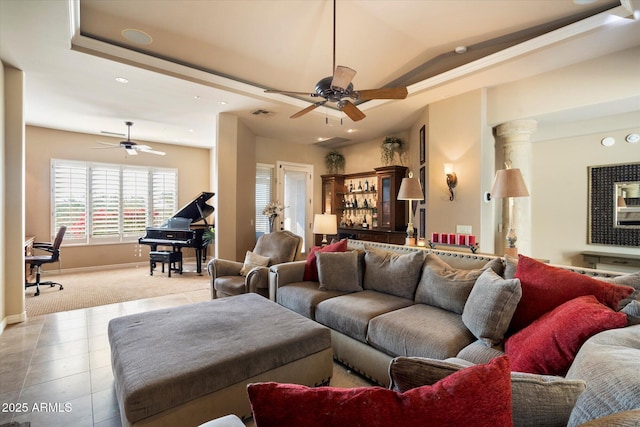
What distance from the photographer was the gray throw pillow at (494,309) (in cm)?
179

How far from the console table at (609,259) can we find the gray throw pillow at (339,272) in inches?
147

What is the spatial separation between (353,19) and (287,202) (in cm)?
457

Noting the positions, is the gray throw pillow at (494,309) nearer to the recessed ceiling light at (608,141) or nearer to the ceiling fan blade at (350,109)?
the ceiling fan blade at (350,109)

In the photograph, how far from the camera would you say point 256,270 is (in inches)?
141

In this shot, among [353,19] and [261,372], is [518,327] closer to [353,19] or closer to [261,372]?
[261,372]

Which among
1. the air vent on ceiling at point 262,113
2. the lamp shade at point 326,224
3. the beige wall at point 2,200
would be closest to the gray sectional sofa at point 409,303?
the lamp shade at point 326,224

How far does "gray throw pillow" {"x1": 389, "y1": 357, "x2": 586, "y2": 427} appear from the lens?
74 cm

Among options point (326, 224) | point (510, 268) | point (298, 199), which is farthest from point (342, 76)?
point (298, 199)

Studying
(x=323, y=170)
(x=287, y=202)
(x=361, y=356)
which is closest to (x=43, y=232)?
(x=287, y=202)

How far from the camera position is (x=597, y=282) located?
1601 millimetres

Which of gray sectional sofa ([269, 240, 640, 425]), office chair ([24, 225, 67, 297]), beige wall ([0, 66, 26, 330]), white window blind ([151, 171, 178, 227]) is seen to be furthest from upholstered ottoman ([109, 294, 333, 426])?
white window blind ([151, 171, 178, 227])

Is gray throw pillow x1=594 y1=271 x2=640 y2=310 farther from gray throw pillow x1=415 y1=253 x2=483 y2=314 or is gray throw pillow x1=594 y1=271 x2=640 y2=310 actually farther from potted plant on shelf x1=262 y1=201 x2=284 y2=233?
potted plant on shelf x1=262 y1=201 x2=284 y2=233

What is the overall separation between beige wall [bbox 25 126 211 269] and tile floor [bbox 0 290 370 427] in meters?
3.31

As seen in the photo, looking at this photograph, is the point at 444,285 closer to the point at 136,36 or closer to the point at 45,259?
the point at 136,36
